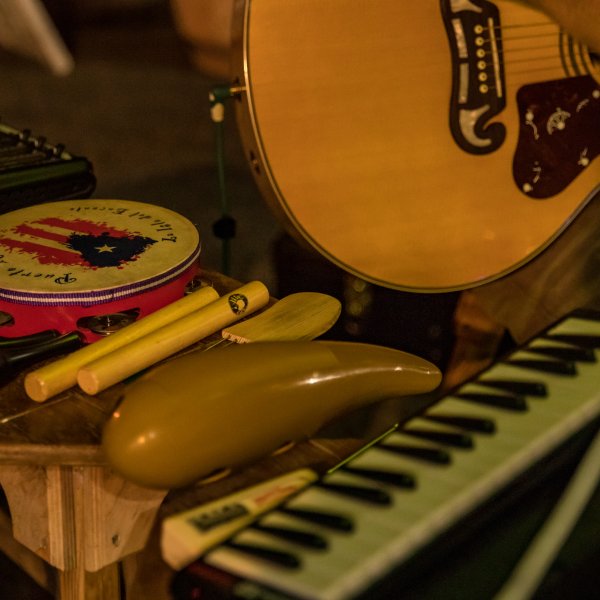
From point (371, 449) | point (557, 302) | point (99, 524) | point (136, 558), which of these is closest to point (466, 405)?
point (371, 449)

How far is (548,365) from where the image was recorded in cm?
62

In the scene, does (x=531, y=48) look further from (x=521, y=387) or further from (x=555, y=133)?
(x=521, y=387)

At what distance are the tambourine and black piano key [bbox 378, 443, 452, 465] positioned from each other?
1.26 ft

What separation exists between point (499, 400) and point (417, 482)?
10 cm

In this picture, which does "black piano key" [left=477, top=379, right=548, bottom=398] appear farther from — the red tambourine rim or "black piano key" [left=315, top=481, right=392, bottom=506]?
the red tambourine rim

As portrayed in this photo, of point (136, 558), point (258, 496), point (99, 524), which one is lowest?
point (136, 558)

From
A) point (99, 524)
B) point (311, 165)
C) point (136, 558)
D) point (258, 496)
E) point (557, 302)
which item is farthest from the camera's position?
point (557, 302)

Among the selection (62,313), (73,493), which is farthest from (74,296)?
(73,493)

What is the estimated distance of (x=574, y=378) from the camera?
2.00 feet

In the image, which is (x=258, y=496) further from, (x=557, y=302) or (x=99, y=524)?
(x=557, y=302)

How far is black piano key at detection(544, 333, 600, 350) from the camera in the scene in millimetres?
645

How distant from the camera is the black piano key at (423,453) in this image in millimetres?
533

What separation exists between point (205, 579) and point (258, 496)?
114 millimetres

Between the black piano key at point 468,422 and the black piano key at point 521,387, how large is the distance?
0.15ft
